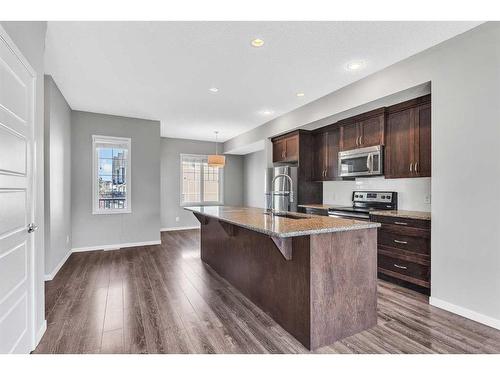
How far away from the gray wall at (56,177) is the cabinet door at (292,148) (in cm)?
378

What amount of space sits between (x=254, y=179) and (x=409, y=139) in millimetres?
5093

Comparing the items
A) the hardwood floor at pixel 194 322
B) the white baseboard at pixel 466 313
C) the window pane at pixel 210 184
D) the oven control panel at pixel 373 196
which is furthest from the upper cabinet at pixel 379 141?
the window pane at pixel 210 184

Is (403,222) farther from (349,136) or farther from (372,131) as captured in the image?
(349,136)

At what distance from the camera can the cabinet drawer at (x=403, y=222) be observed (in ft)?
9.34

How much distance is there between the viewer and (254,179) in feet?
26.4

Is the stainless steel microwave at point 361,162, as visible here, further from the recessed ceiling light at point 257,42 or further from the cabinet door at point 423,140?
the recessed ceiling light at point 257,42

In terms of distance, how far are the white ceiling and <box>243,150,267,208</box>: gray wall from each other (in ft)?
10.5

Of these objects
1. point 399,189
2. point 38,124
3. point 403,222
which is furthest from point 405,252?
point 38,124

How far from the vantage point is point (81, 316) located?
8.00 feet

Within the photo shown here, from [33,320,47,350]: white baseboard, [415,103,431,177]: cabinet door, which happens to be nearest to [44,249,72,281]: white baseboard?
[33,320,47,350]: white baseboard

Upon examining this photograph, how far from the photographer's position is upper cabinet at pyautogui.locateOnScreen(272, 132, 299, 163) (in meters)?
4.98

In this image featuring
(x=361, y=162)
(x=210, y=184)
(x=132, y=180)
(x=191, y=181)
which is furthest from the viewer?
(x=210, y=184)

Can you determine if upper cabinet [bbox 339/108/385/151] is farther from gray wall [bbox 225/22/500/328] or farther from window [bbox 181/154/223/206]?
window [bbox 181/154/223/206]
